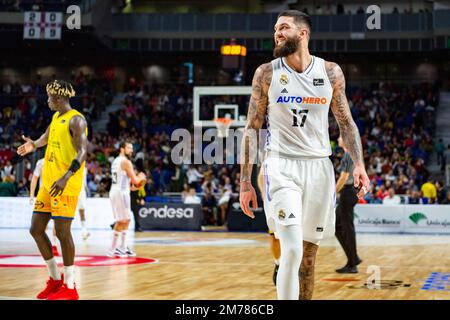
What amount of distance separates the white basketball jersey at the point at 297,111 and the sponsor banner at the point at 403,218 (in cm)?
1798

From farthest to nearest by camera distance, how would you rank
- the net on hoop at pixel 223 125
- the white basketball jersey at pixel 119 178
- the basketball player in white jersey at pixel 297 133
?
1. the net on hoop at pixel 223 125
2. the white basketball jersey at pixel 119 178
3. the basketball player in white jersey at pixel 297 133

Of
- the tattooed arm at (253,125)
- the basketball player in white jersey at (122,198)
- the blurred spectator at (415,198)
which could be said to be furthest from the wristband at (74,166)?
the blurred spectator at (415,198)

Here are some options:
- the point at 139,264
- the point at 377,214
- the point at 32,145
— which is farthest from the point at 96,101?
the point at 32,145

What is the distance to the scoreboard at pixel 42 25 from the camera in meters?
33.2

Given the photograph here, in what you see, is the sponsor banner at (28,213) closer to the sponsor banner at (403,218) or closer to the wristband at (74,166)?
the sponsor banner at (403,218)

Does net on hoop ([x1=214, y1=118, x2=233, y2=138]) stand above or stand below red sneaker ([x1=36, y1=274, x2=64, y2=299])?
above

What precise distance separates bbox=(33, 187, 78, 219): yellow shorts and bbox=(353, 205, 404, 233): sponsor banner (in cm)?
1634

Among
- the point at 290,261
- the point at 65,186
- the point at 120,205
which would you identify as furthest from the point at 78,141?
the point at 120,205

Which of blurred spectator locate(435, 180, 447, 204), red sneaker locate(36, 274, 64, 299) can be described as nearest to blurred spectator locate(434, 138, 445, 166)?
Result: blurred spectator locate(435, 180, 447, 204)

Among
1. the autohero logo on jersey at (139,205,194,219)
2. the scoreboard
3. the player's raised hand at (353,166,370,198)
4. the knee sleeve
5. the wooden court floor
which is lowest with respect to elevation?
the wooden court floor

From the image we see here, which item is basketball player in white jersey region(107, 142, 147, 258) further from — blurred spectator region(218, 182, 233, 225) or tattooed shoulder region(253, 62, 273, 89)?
blurred spectator region(218, 182, 233, 225)

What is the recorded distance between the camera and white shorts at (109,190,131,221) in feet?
46.9
